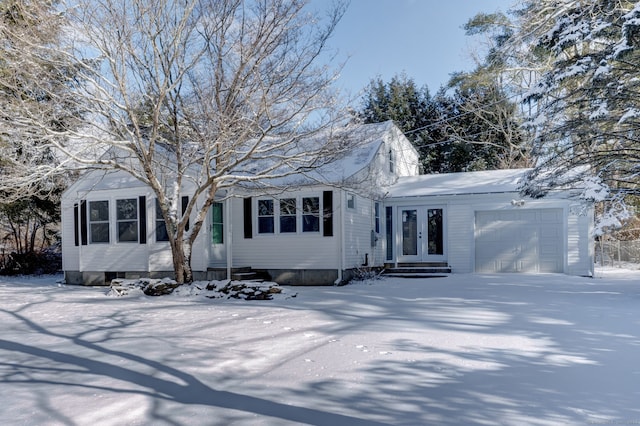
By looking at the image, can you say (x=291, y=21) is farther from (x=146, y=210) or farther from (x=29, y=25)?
(x=146, y=210)

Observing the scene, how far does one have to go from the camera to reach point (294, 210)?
43.4ft

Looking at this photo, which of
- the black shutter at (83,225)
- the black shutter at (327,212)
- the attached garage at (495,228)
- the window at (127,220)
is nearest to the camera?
the black shutter at (327,212)

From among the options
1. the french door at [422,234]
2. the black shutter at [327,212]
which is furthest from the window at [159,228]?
the french door at [422,234]

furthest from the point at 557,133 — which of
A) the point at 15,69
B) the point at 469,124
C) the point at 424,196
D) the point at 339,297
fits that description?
the point at 469,124

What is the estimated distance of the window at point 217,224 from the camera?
13.5 meters

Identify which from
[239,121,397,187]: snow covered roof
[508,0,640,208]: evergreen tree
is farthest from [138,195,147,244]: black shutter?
[508,0,640,208]: evergreen tree

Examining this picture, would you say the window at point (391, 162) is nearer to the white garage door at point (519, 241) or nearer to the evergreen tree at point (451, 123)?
the white garage door at point (519, 241)

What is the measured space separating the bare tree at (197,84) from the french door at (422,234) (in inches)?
217

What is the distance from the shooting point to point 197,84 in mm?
10703

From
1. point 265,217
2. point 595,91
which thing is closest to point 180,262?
point 265,217

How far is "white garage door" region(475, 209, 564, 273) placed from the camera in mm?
14047

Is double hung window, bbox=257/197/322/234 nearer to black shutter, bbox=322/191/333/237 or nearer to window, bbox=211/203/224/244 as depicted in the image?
black shutter, bbox=322/191/333/237

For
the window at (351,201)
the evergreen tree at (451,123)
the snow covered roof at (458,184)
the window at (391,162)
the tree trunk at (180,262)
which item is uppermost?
the evergreen tree at (451,123)

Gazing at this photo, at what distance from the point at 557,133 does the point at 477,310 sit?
5401mm
